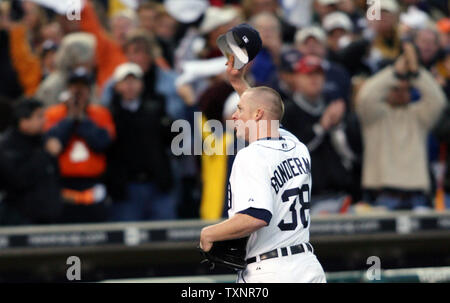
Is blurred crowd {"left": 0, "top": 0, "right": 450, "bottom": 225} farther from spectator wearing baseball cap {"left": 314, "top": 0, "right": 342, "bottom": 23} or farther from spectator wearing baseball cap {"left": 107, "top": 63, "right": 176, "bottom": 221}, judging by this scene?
spectator wearing baseball cap {"left": 314, "top": 0, "right": 342, "bottom": 23}

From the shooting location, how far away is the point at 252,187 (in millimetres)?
4688

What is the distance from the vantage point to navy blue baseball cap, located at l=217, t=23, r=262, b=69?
5340 mm

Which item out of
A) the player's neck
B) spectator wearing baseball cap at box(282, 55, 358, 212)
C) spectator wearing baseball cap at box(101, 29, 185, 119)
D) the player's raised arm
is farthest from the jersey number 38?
spectator wearing baseball cap at box(101, 29, 185, 119)

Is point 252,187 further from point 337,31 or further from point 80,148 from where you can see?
point 337,31

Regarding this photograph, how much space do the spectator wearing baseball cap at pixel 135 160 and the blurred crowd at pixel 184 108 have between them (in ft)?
0.04

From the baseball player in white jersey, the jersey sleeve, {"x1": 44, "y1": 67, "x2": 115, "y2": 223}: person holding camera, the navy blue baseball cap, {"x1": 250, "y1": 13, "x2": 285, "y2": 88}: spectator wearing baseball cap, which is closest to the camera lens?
the jersey sleeve

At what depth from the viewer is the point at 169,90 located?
30.2 feet

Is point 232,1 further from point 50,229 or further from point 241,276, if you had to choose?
point 241,276

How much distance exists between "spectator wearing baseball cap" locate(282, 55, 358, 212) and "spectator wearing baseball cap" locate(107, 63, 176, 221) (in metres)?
1.25

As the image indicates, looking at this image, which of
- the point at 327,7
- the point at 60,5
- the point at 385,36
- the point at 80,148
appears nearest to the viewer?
the point at 80,148

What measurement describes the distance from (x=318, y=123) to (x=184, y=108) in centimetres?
128

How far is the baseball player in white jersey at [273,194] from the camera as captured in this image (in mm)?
4770

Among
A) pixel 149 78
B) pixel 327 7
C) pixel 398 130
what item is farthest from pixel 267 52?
pixel 327 7
